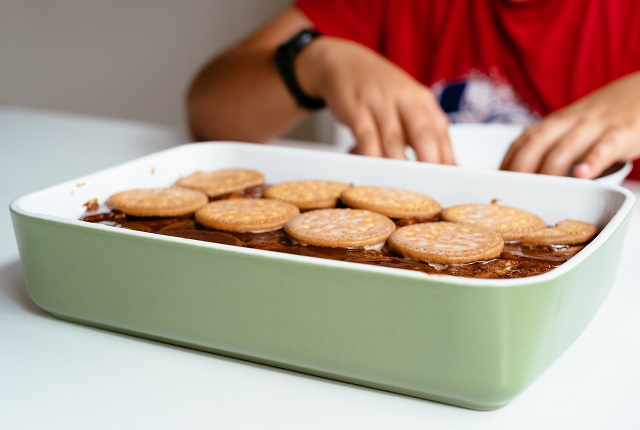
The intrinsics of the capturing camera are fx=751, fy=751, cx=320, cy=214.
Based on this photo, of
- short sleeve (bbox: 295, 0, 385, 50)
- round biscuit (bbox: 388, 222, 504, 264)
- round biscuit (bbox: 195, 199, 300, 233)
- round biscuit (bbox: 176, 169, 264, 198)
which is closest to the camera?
round biscuit (bbox: 388, 222, 504, 264)

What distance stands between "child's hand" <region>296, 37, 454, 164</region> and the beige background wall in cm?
210

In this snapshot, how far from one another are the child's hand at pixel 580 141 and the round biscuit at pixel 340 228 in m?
0.36

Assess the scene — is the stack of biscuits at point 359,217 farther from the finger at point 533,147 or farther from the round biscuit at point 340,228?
the finger at point 533,147

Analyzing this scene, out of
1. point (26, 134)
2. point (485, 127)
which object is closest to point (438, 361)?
point (485, 127)

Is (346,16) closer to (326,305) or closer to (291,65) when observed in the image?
(291,65)

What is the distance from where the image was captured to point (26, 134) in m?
1.46

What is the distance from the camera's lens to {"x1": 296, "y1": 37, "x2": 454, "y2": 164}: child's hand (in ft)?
3.69

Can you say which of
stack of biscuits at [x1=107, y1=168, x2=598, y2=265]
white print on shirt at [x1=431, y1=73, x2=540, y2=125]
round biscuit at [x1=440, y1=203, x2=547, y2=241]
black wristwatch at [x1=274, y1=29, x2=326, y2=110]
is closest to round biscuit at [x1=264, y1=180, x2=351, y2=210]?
stack of biscuits at [x1=107, y1=168, x2=598, y2=265]

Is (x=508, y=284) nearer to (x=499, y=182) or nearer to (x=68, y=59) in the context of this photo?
(x=499, y=182)

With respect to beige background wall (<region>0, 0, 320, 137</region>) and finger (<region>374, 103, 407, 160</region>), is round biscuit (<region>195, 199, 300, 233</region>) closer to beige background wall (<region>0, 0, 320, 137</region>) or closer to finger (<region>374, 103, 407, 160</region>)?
finger (<region>374, 103, 407, 160</region>)

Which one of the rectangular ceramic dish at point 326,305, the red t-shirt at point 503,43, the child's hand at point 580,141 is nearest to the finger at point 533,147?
the child's hand at point 580,141

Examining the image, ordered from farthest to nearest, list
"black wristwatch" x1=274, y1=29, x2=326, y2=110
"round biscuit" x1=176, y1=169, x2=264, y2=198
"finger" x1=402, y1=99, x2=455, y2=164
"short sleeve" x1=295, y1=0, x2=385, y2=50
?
1. "short sleeve" x1=295, y1=0, x2=385, y2=50
2. "black wristwatch" x1=274, y1=29, x2=326, y2=110
3. "finger" x1=402, y1=99, x2=455, y2=164
4. "round biscuit" x1=176, y1=169, x2=264, y2=198

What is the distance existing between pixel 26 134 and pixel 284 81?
0.51 m

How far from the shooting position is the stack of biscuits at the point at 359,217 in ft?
2.17
